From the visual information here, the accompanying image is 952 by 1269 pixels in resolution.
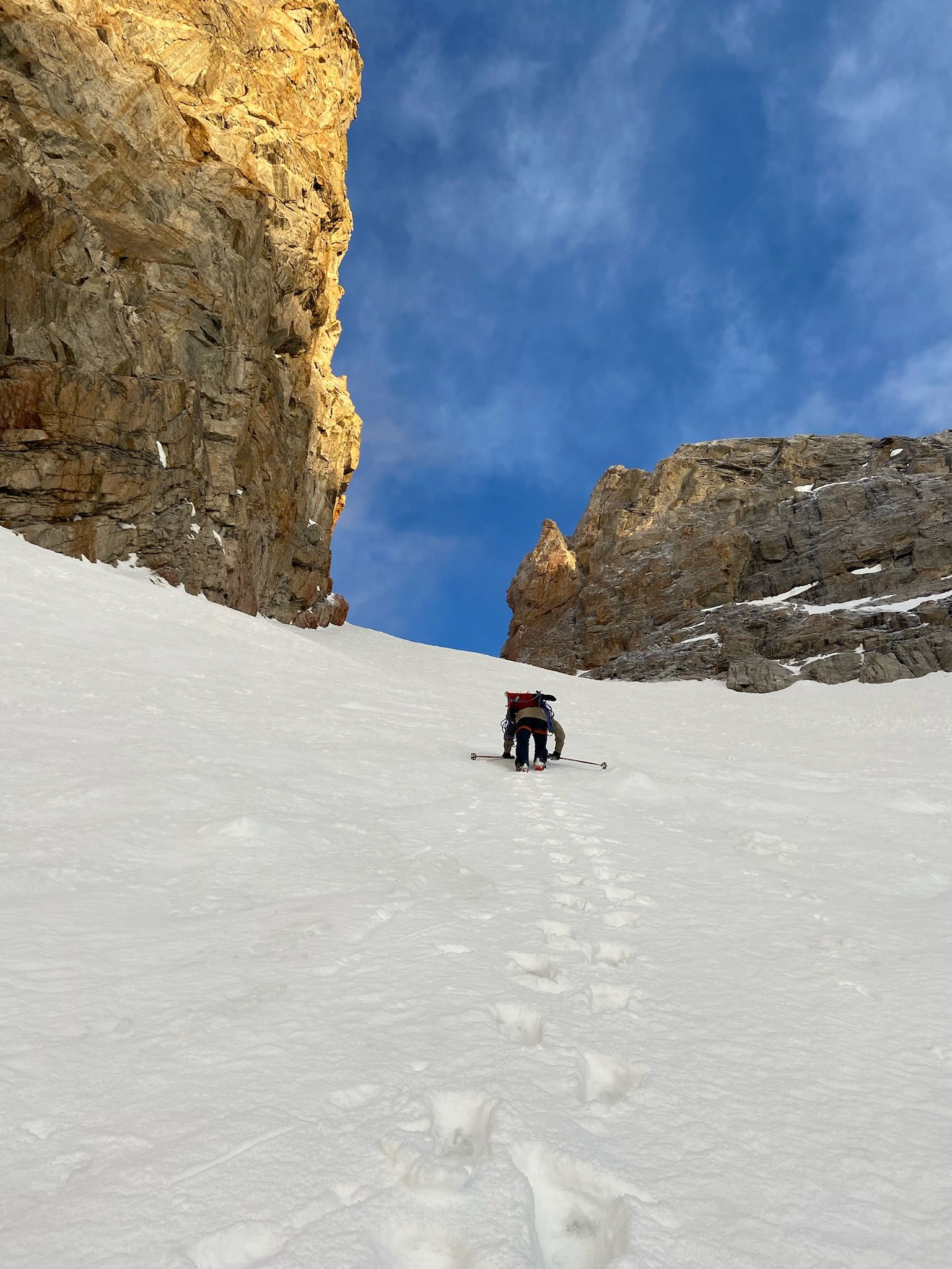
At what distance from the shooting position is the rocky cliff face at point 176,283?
30281 mm

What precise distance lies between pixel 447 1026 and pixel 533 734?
909cm

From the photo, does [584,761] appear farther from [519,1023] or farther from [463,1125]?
[463,1125]

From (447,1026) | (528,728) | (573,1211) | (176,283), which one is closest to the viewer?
(573,1211)

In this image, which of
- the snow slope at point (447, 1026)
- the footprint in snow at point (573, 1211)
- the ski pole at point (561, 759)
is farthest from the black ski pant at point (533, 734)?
the footprint in snow at point (573, 1211)

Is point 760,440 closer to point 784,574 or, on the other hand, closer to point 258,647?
point 784,574

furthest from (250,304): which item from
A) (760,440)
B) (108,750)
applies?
(760,440)

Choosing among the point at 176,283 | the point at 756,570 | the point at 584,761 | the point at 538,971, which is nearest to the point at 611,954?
the point at 538,971

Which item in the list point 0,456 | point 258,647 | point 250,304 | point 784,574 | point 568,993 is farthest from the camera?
point 784,574

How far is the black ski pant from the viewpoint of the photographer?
38.3 ft

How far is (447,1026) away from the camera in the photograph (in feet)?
9.87

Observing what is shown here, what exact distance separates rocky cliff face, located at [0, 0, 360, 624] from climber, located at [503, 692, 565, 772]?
27.1m

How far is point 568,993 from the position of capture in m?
3.48

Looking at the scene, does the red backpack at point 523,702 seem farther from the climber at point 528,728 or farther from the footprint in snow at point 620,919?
the footprint in snow at point 620,919

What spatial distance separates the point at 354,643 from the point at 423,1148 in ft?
139
